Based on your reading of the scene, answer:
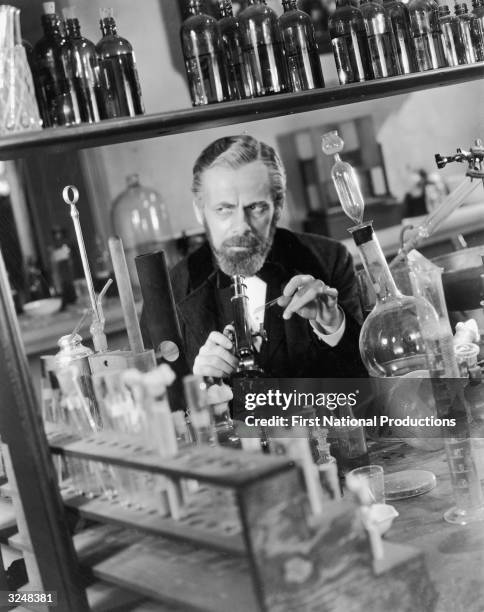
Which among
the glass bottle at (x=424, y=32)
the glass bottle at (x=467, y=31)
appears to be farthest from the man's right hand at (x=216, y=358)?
the glass bottle at (x=467, y=31)

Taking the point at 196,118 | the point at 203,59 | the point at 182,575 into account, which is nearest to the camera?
the point at 182,575

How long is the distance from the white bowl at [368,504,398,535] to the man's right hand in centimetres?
45

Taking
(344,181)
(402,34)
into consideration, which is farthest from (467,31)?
(344,181)

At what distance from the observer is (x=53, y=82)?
62.4 inches

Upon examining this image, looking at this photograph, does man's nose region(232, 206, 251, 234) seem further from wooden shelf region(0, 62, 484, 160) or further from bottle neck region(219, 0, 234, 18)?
bottle neck region(219, 0, 234, 18)

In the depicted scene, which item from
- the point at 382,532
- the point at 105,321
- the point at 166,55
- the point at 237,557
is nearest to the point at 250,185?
the point at 166,55

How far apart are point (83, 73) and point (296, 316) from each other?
0.71 metres

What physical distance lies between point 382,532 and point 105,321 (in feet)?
2.21

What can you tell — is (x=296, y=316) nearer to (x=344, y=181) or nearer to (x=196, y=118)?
(x=344, y=181)

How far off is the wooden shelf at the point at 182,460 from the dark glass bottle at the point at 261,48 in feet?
2.51

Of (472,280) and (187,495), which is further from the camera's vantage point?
(472,280)

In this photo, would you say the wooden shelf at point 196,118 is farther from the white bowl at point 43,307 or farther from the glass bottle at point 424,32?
the white bowl at point 43,307

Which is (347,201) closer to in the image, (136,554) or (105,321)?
(105,321)

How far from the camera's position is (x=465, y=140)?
2.38 meters
